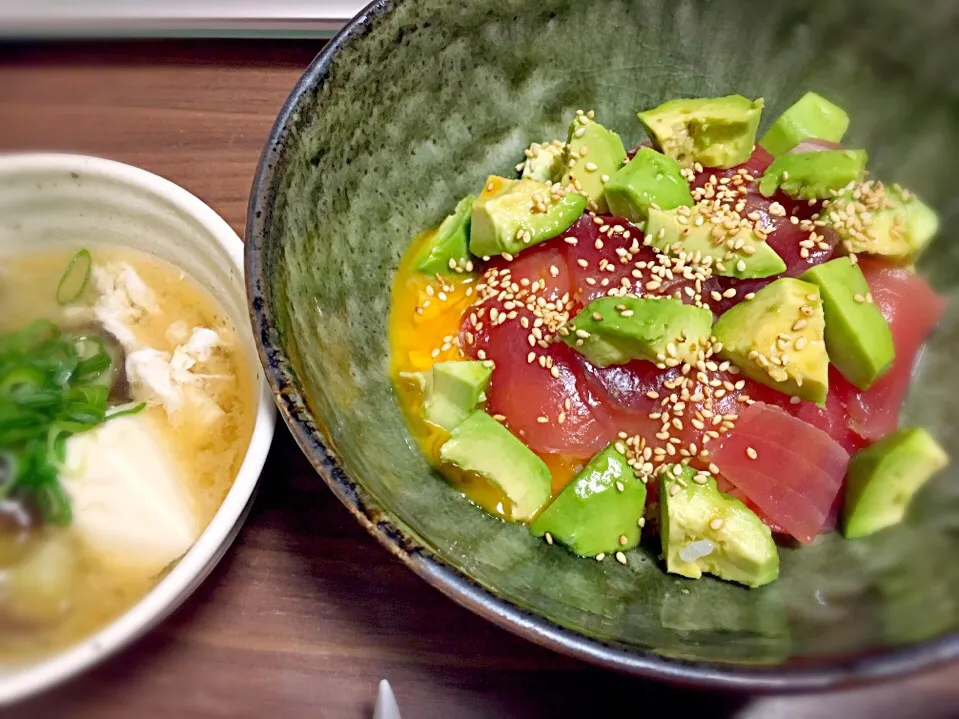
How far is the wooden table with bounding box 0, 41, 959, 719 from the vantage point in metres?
1.02

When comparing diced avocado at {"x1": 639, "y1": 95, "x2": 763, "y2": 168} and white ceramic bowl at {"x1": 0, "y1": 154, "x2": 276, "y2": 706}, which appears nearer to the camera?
white ceramic bowl at {"x1": 0, "y1": 154, "x2": 276, "y2": 706}

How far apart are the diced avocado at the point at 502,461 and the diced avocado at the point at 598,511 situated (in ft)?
0.11

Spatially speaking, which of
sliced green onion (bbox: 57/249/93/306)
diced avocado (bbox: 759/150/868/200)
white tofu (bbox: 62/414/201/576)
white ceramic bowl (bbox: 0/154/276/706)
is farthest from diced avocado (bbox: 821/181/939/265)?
sliced green onion (bbox: 57/249/93/306)

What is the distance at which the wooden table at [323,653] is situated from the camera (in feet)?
3.36

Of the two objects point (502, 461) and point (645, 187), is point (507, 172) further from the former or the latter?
point (502, 461)

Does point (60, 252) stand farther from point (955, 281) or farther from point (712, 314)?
point (955, 281)

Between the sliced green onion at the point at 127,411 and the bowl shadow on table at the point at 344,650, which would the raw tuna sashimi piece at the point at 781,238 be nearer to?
the bowl shadow on table at the point at 344,650

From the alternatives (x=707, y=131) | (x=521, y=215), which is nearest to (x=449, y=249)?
(x=521, y=215)

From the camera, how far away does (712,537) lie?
1.04 m

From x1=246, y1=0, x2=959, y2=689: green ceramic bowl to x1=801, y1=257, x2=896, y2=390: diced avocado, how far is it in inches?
6.0

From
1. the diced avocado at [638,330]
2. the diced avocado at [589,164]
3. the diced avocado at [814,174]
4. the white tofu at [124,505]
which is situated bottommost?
the white tofu at [124,505]

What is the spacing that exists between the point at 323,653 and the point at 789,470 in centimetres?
76

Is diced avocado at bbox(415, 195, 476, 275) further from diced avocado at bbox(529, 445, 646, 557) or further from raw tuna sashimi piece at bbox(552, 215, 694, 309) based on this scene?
diced avocado at bbox(529, 445, 646, 557)

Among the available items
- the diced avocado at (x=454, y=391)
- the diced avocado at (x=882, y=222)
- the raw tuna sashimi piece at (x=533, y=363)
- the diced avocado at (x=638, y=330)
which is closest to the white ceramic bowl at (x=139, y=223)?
the diced avocado at (x=454, y=391)
